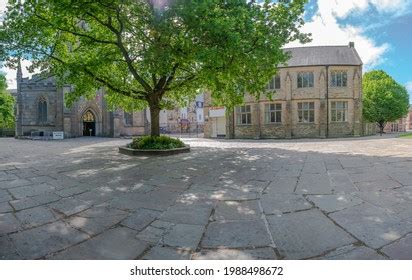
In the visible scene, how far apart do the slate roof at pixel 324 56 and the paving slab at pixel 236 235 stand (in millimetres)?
27933

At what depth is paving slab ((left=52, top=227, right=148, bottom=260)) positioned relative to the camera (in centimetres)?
312

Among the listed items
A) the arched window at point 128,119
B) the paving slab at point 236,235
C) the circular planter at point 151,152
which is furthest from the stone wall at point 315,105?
the paving slab at point 236,235

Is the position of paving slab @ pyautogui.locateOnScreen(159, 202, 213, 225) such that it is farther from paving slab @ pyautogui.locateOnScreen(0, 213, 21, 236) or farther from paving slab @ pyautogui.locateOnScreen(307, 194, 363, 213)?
paving slab @ pyautogui.locateOnScreen(0, 213, 21, 236)

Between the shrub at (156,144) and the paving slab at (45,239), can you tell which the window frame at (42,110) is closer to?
the shrub at (156,144)

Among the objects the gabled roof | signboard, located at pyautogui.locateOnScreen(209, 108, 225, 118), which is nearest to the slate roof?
the gabled roof

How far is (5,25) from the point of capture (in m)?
11.9

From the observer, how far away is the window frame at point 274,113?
28.9m

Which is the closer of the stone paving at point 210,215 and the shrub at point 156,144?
the stone paving at point 210,215

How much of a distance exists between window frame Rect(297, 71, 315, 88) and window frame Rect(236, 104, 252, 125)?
18.6 feet

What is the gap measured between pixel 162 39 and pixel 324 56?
25.4 m

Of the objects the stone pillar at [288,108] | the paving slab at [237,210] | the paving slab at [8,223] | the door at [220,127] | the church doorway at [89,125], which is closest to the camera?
the paving slab at [8,223]

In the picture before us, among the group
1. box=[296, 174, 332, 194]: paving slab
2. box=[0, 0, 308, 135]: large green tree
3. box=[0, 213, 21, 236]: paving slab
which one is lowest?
box=[0, 213, 21, 236]: paving slab

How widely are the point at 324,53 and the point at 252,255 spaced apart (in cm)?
3221
